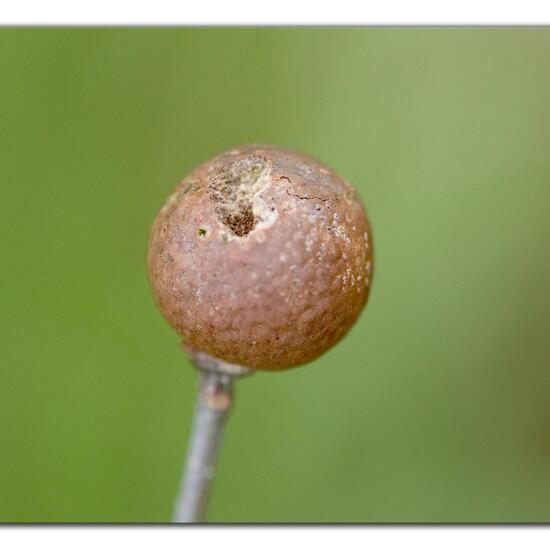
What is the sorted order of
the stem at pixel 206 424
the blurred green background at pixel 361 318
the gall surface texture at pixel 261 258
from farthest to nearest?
the blurred green background at pixel 361 318 → the stem at pixel 206 424 → the gall surface texture at pixel 261 258

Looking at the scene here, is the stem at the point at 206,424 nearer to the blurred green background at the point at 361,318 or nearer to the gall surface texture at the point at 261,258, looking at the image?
the gall surface texture at the point at 261,258

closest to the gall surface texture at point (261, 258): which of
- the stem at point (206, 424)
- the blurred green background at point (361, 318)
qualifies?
the stem at point (206, 424)

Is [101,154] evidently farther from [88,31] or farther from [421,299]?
[421,299]

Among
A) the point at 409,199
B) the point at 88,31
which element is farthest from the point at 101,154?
the point at 409,199

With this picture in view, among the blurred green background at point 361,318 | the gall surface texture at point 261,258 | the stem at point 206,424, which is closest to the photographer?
the gall surface texture at point 261,258

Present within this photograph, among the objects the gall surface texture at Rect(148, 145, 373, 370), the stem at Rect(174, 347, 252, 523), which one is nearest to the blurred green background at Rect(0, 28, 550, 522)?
the stem at Rect(174, 347, 252, 523)

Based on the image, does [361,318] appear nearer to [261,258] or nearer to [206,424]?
[206,424]
